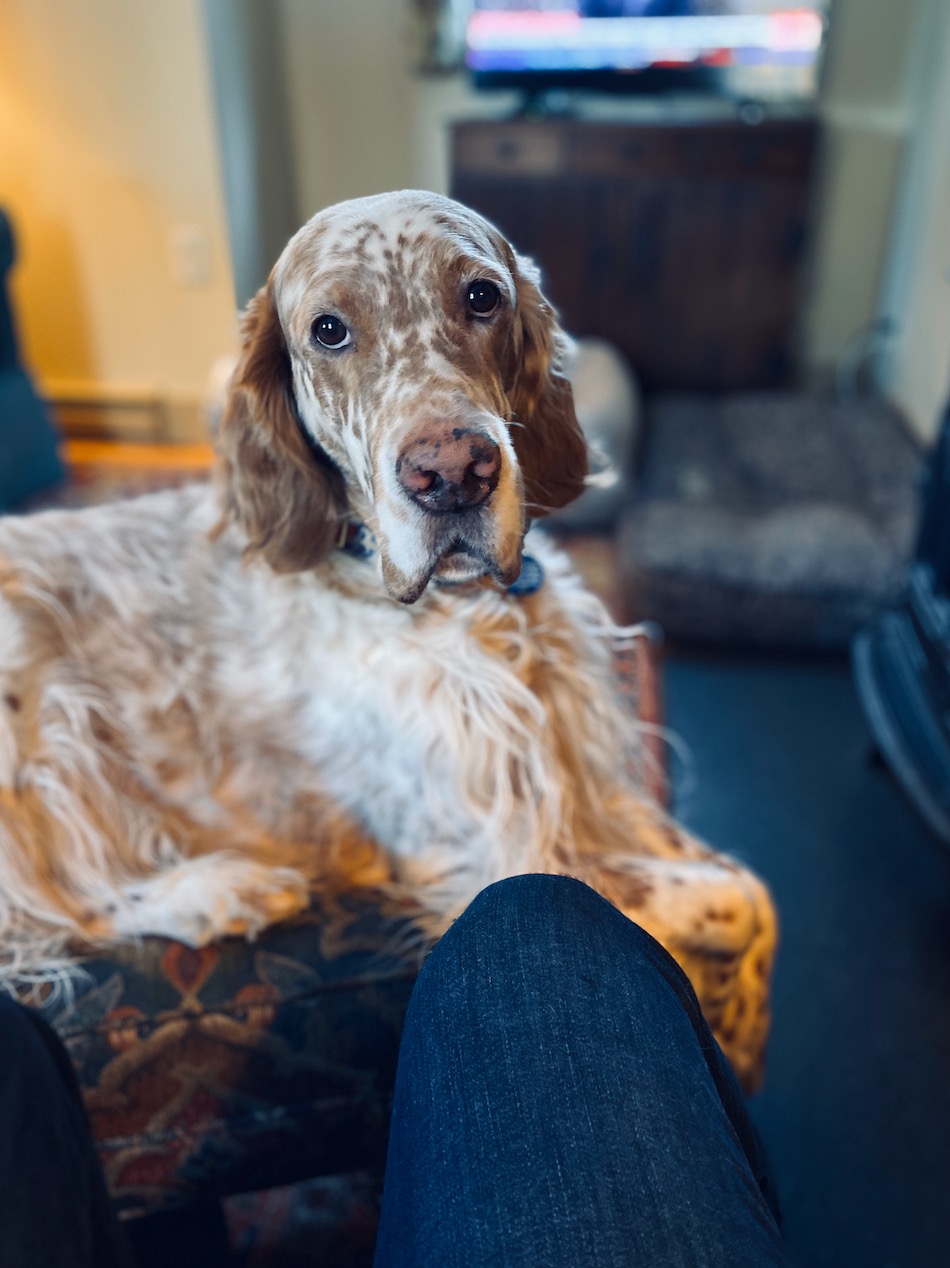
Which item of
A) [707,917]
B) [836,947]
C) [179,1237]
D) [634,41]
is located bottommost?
[836,947]

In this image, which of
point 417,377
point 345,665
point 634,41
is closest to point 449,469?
point 417,377

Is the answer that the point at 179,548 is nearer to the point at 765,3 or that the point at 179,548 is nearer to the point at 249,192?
the point at 249,192

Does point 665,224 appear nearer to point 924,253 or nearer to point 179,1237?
point 924,253

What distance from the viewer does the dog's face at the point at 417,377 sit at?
0.63 m

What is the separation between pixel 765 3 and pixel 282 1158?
3557mm

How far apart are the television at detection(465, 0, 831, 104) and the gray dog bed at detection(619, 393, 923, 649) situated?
136 cm

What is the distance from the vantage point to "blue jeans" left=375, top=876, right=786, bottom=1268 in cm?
53

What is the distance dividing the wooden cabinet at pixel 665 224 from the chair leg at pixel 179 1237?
2677 millimetres

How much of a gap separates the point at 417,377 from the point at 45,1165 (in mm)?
642

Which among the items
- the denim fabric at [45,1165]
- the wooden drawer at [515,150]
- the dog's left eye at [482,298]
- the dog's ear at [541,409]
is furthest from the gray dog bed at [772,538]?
the denim fabric at [45,1165]

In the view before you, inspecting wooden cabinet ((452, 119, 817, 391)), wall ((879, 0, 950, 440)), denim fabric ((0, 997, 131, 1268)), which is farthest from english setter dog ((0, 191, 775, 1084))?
wooden cabinet ((452, 119, 817, 391))

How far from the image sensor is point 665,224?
330 cm

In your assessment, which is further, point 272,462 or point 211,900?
point 211,900

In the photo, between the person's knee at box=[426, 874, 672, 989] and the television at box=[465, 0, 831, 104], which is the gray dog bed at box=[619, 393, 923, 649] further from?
the person's knee at box=[426, 874, 672, 989]
